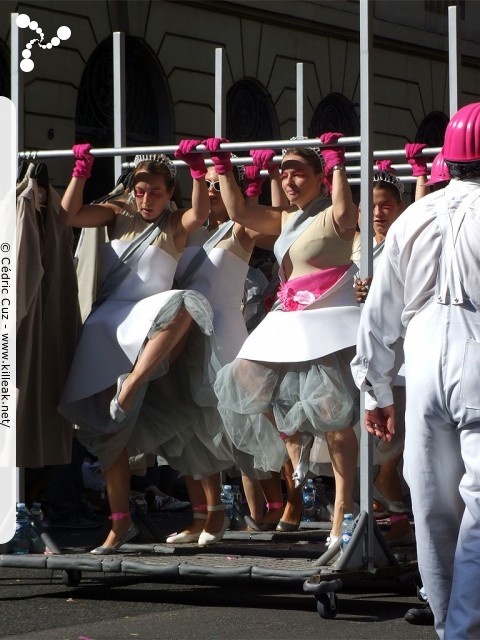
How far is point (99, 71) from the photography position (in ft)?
54.2

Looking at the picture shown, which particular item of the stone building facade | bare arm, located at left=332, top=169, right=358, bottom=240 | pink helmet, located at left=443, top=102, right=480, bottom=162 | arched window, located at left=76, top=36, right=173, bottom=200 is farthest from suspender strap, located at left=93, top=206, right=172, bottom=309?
arched window, located at left=76, top=36, right=173, bottom=200

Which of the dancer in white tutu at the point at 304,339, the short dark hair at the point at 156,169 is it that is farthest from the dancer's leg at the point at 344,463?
→ the short dark hair at the point at 156,169

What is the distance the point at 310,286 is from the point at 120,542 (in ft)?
5.33

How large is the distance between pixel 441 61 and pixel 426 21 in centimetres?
65

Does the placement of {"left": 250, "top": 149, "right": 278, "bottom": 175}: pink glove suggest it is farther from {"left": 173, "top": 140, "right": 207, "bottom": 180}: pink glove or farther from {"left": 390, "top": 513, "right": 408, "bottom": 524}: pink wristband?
{"left": 390, "top": 513, "right": 408, "bottom": 524}: pink wristband

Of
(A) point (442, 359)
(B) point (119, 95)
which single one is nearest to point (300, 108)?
(B) point (119, 95)

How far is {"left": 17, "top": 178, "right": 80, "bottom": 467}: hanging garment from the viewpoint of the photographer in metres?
7.73

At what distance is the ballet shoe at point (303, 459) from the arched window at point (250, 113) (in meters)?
10.6

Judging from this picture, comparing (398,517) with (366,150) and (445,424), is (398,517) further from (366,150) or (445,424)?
(445,424)

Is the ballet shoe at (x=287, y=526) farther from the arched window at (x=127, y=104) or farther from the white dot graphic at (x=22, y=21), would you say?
the arched window at (x=127, y=104)

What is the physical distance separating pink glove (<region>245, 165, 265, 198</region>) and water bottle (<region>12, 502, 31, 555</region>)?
208 cm

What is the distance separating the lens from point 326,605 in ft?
21.2

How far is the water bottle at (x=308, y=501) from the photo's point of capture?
32.1ft

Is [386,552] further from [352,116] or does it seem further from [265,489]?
[352,116]
